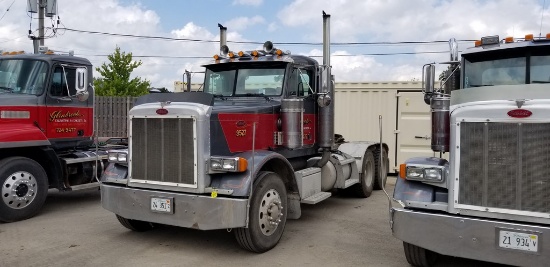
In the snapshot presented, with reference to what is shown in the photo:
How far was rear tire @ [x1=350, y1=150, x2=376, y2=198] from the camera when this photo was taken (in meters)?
9.09

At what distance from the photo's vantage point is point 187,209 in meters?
5.14

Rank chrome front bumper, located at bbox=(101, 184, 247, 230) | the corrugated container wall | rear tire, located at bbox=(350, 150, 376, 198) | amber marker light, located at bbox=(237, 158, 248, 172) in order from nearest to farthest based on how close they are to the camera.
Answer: chrome front bumper, located at bbox=(101, 184, 247, 230), amber marker light, located at bbox=(237, 158, 248, 172), rear tire, located at bbox=(350, 150, 376, 198), the corrugated container wall

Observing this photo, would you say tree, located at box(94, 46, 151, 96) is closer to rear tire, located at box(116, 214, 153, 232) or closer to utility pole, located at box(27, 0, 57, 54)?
utility pole, located at box(27, 0, 57, 54)

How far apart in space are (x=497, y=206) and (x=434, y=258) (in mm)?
1211

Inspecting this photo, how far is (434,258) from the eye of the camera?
503 cm

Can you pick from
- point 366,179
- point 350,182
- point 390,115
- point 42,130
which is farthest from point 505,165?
point 390,115

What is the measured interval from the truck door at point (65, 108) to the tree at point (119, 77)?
615 inches

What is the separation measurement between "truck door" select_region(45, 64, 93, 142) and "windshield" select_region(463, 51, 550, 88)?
6.27m

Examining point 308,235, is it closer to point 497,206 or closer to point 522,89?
point 497,206

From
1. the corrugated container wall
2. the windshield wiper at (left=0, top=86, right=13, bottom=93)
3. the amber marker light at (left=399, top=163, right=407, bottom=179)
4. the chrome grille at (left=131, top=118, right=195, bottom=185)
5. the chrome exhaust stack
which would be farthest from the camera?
the corrugated container wall

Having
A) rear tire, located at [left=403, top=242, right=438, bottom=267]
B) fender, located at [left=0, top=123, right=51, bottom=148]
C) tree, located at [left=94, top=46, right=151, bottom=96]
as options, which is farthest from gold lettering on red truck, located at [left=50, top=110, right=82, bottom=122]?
tree, located at [left=94, top=46, right=151, bottom=96]

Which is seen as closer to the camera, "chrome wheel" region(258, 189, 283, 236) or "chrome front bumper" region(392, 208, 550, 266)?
"chrome front bumper" region(392, 208, 550, 266)

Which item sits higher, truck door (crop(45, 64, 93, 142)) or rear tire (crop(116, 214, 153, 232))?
truck door (crop(45, 64, 93, 142))

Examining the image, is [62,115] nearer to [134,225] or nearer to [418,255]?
[134,225]
